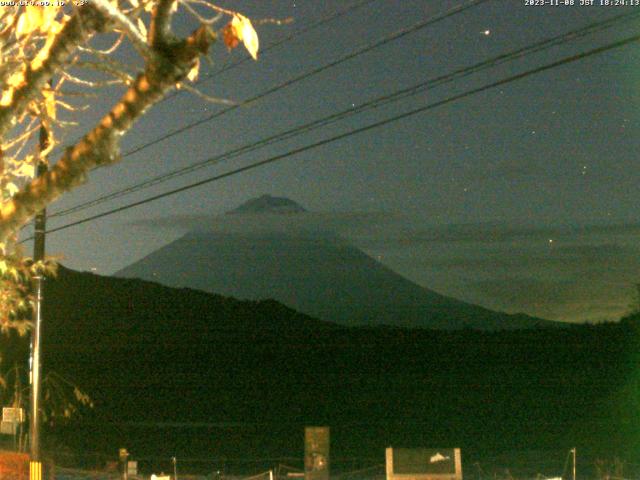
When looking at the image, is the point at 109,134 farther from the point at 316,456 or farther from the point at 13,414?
the point at 13,414

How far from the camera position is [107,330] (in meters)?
103

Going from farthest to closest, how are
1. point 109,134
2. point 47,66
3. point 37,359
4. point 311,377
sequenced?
point 311,377
point 37,359
point 47,66
point 109,134

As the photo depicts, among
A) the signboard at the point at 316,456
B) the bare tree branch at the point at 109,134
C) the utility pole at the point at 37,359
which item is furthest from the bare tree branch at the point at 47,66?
the signboard at the point at 316,456

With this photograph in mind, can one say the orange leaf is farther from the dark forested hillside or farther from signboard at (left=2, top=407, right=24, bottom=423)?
the dark forested hillside

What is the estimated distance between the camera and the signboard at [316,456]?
65.6 feet

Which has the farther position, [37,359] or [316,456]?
[316,456]

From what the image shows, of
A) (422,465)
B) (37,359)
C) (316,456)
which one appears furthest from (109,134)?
(316,456)

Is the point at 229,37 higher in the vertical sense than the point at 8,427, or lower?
higher

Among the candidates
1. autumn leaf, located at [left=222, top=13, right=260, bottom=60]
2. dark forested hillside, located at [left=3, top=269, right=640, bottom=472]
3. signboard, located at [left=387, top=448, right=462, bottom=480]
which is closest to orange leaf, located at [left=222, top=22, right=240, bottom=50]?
autumn leaf, located at [left=222, top=13, right=260, bottom=60]

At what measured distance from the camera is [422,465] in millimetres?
16703

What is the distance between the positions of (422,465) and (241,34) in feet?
38.4

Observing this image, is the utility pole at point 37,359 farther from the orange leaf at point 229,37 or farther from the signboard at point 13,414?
the orange leaf at point 229,37

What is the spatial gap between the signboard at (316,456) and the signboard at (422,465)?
11.5 ft

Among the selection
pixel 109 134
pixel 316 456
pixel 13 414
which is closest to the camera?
pixel 109 134
